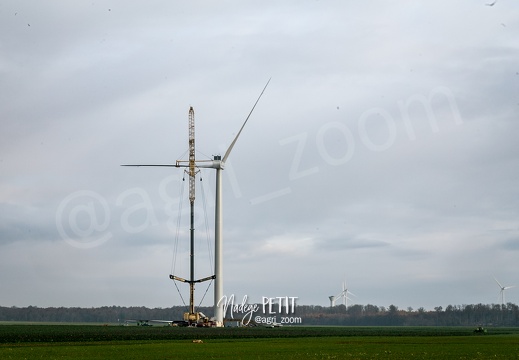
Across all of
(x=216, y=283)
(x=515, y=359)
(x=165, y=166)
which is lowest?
(x=515, y=359)

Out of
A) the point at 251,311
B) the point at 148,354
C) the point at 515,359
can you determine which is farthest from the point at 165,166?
the point at 515,359

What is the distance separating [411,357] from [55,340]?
54.5 meters

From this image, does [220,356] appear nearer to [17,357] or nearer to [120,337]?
[17,357]

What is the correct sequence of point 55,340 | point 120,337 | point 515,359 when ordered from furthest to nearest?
point 120,337 → point 55,340 → point 515,359

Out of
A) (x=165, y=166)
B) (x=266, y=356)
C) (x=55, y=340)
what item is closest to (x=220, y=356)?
(x=266, y=356)

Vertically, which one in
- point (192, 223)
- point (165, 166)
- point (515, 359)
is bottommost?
point (515, 359)

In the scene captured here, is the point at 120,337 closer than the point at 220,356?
No

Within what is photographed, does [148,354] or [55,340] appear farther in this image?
[55,340]

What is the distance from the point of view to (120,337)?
363ft

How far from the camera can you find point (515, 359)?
62562 millimetres

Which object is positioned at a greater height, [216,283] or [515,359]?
[216,283]

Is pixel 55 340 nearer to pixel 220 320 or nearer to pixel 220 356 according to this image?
pixel 220 356

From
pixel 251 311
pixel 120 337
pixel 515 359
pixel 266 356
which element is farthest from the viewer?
pixel 251 311

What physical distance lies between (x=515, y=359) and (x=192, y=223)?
12324cm
